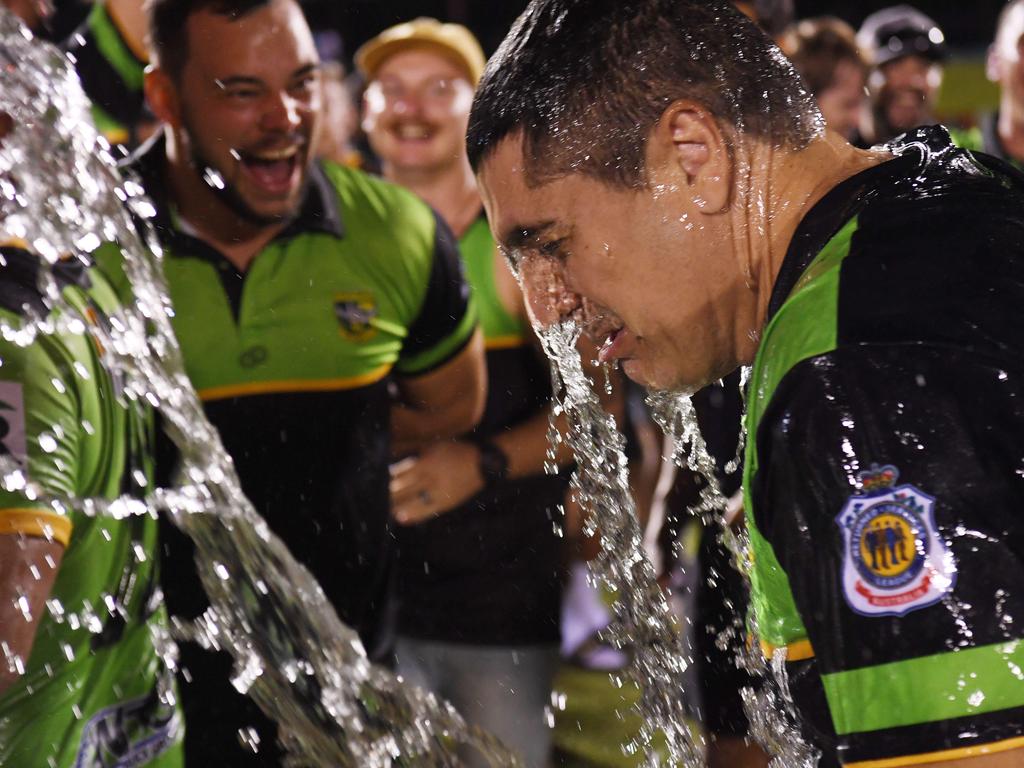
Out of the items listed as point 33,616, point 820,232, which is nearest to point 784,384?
point 820,232

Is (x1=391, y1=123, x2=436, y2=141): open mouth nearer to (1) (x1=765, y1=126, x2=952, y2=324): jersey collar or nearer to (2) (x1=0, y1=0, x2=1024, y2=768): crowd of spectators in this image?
(2) (x1=0, y1=0, x2=1024, y2=768): crowd of spectators

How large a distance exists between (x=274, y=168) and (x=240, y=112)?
18cm

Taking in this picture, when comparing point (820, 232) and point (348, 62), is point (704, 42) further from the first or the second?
point (348, 62)

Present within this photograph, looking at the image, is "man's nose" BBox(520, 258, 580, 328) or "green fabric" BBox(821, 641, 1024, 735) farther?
"man's nose" BBox(520, 258, 580, 328)

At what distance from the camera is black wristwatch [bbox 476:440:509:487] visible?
13.2 feet

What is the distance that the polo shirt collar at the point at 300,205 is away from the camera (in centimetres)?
340

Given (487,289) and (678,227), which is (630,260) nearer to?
(678,227)

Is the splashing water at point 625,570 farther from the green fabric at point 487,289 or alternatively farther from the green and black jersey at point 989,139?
the green and black jersey at point 989,139

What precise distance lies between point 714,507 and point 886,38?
376cm

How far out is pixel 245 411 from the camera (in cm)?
331

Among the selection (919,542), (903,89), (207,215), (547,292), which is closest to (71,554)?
(207,215)

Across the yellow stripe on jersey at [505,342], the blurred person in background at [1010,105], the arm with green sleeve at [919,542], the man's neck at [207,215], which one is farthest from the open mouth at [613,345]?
the blurred person in background at [1010,105]

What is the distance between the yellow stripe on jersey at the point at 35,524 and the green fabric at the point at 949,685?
1634 millimetres

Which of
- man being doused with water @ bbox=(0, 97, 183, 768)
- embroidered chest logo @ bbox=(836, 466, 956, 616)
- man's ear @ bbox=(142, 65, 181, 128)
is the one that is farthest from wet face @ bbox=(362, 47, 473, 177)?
embroidered chest logo @ bbox=(836, 466, 956, 616)
